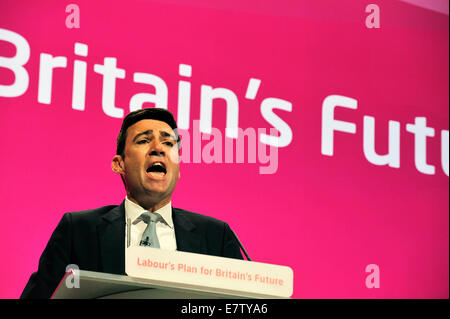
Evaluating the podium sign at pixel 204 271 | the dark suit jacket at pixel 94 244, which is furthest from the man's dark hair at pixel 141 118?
the podium sign at pixel 204 271

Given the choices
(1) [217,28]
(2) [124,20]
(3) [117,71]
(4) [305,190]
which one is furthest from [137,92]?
(4) [305,190]

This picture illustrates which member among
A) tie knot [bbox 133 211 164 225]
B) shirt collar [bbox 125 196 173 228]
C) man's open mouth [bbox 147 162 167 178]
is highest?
man's open mouth [bbox 147 162 167 178]

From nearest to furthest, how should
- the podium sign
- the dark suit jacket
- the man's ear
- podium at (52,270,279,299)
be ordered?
podium at (52,270,279,299) → the podium sign → the dark suit jacket → the man's ear

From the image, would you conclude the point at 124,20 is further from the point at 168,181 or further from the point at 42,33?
the point at 168,181

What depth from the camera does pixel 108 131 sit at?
3256 millimetres

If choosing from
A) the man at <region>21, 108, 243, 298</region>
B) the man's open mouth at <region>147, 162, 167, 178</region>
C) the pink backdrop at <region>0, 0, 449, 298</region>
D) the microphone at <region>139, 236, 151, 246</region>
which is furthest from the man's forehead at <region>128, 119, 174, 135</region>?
the pink backdrop at <region>0, 0, 449, 298</region>

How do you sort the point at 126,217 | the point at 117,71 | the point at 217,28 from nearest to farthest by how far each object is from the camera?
the point at 126,217, the point at 117,71, the point at 217,28

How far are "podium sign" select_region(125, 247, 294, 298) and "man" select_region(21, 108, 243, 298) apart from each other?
0.53 metres

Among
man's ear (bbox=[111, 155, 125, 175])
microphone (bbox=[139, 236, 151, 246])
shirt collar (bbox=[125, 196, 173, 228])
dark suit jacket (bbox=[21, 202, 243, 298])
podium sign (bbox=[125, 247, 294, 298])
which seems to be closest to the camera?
podium sign (bbox=[125, 247, 294, 298])

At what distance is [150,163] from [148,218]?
189 millimetres

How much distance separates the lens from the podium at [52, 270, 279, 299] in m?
1.58

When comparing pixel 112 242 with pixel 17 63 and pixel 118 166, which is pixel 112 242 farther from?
pixel 17 63

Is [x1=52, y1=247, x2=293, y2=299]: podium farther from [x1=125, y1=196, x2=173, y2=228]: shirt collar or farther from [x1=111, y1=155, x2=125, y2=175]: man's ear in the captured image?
[x1=111, y1=155, x2=125, y2=175]: man's ear

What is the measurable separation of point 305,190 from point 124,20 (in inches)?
45.1
